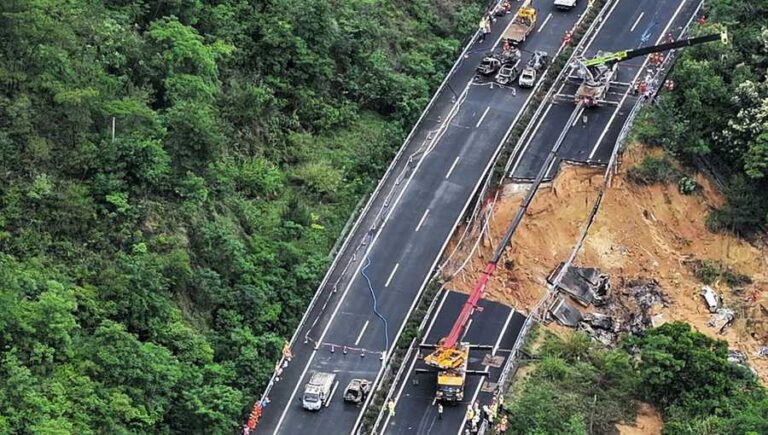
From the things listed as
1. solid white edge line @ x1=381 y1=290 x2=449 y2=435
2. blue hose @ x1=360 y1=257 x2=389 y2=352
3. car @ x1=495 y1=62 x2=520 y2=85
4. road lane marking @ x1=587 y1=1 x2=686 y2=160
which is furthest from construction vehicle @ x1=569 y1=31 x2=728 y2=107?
blue hose @ x1=360 y1=257 x2=389 y2=352

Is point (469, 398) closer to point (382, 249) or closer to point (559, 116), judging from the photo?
point (382, 249)

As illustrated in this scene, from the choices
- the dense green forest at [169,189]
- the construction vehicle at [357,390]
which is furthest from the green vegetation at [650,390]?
the dense green forest at [169,189]

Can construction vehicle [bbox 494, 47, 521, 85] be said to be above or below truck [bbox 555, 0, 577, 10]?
below

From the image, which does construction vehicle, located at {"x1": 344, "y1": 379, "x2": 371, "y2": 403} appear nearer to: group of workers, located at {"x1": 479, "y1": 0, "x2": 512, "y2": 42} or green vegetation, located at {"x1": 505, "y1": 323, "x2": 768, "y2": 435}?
green vegetation, located at {"x1": 505, "y1": 323, "x2": 768, "y2": 435}

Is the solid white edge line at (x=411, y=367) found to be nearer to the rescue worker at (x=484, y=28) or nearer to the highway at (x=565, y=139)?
the highway at (x=565, y=139)

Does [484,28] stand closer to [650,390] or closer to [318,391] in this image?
[650,390]

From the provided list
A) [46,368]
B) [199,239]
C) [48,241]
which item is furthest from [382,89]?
Result: [46,368]

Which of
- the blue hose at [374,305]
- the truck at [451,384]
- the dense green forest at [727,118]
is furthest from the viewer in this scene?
the dense green forest at [727,118]
